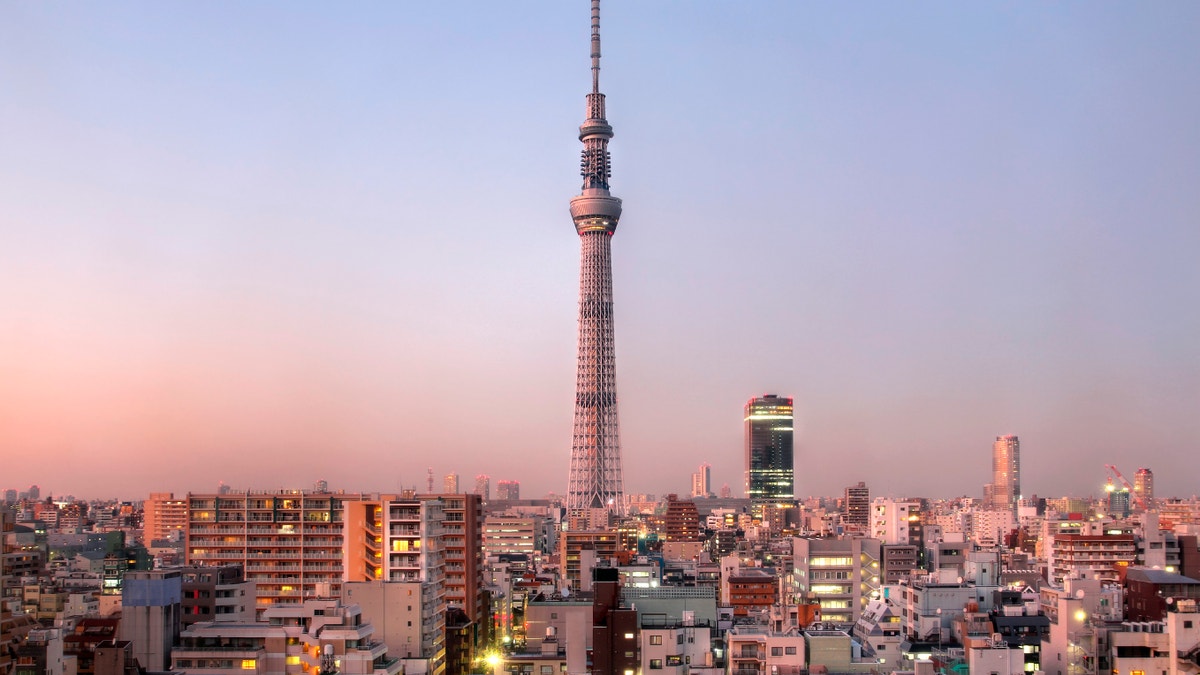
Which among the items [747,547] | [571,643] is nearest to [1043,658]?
[571,643]

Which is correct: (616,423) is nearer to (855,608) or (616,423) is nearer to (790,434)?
(855,608)

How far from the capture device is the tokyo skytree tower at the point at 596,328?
264ft

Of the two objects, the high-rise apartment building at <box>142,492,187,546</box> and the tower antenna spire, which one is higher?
the tower antenna spire

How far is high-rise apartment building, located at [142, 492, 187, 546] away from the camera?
83.4 meters

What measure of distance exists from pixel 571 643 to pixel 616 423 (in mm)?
60303

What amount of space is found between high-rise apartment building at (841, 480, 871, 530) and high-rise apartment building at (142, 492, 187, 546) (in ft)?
152

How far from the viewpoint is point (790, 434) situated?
13538 cm

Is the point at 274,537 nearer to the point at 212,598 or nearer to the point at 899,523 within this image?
the point at 212,598

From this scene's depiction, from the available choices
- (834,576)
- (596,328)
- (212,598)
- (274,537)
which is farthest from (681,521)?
(212,598)

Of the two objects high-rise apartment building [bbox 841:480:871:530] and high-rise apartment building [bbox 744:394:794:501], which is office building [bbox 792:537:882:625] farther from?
high-rise apartment building [bbox 744:394:794:501]

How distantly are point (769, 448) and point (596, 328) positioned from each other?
187 ft

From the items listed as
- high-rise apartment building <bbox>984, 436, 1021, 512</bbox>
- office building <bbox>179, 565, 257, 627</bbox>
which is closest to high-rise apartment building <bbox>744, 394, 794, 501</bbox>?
high-rise apartment building <bbox>984, 436, 1021, 512</bbox>

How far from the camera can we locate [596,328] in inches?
3182

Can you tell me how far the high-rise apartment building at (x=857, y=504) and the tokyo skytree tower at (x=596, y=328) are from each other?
1865 centimetres
